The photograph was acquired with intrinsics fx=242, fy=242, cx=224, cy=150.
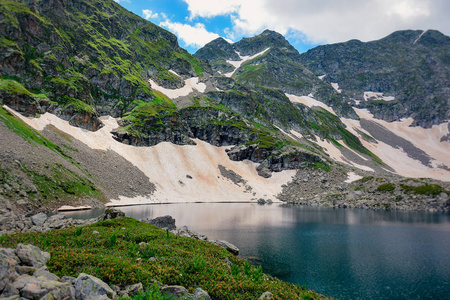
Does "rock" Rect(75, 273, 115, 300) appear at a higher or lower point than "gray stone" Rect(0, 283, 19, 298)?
lower

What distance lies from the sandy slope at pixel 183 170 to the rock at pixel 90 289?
9824 cm

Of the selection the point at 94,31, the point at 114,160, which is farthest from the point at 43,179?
the point at 94,31

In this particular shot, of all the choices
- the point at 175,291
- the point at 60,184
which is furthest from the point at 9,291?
the point at 60,184

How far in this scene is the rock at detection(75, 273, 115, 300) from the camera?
10.7 meters

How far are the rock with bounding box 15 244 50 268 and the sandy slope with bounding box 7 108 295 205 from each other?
311 feet

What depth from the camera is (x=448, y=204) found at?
341 feet

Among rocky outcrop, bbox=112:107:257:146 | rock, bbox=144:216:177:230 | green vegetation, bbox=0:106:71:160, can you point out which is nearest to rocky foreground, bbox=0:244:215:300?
rock, bbox=144:216:177:230

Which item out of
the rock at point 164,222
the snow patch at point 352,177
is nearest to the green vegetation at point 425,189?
the snow patch at point 352,177

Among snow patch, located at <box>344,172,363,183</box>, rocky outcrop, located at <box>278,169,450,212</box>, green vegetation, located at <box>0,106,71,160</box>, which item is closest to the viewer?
green vegetation, located at <box>0,106,71,160</box>

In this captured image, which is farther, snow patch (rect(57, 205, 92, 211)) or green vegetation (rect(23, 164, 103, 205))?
snow patch (rect(57, 205, 92, 211))

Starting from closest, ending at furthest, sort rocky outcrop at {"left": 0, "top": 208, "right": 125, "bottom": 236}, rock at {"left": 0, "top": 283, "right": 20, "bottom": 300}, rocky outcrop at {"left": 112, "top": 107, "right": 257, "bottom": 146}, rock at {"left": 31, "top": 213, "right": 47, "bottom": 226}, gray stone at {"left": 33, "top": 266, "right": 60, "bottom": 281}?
1. rock at {"left": 0, "top": 283, "right": 20, "bottom": 300}
2. gray stone at {"left": 33, "top": 266, "right": 60, "bottom": 281}
3. rocky outcrop at {"left": 0, "top": 208, "right": 125, "bottom": 236}
4. rock at {"left": 31, "top": 213, "right": 47, "bottom": 226}
5. rocky outcrop at {"left": 112, "top": 107, "right": 257, "bottom": 146}

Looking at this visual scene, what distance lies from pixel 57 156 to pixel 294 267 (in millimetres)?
88825

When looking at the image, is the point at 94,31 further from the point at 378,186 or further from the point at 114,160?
the point at 378,186

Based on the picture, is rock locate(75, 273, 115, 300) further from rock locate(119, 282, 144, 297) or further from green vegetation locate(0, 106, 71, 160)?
green vegetation locate(0, 106, 71, 160)
